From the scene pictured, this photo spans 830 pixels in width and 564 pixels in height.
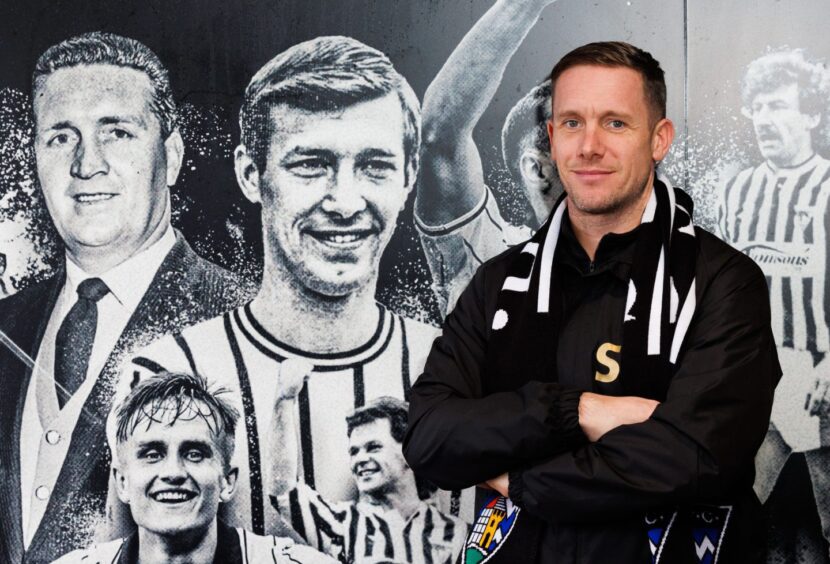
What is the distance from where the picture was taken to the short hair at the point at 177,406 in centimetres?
261

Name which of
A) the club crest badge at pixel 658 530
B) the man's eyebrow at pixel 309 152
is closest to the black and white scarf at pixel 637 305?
the club crest badge at pixel 658 530

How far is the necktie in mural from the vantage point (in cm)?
262

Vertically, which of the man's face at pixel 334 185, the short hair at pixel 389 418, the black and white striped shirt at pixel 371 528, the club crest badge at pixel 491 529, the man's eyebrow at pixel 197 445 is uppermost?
the man's face at pixel 334 185

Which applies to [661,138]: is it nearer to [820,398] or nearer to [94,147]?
[820,398]

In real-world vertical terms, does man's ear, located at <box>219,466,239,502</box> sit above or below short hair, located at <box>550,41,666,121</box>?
below

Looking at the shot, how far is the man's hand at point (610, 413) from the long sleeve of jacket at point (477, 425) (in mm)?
18

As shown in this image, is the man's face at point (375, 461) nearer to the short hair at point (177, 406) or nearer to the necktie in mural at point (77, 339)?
the short hair at point (177, 406)

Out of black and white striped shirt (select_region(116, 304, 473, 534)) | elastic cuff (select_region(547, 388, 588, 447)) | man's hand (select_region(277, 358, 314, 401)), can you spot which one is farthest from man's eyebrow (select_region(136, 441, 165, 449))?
elastic cuff (select_region(547, 388, 588, 447))

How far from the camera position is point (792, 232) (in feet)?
8.48

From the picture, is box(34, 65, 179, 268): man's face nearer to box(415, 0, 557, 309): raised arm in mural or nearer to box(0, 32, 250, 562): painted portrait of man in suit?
box(0, 32, 250, 562): painted portrait of man in suit

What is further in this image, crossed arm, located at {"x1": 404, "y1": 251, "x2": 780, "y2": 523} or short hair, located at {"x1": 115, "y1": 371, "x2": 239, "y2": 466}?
short hair, located at {"x1": 115, "y1": 371, "x2": 239, "y2": 466}

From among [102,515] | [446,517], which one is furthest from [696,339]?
[102,515]

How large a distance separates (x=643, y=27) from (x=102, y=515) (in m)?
1.90

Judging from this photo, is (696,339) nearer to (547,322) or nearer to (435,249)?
(547,322)
